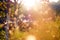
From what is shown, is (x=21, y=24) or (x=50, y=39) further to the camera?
(x=21, y=24)

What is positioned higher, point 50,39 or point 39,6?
point 39,6

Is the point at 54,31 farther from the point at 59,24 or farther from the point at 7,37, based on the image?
the point at 7,37

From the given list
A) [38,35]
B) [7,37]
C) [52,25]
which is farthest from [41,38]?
[7,37]

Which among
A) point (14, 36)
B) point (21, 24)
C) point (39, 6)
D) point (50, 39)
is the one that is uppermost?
point (39, 6)

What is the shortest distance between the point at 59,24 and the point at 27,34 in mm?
1254

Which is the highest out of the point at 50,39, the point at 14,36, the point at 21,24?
the point at 21,24

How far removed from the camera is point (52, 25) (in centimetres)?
723

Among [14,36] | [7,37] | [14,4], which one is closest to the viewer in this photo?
[14,36]

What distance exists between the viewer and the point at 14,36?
7.32 meters

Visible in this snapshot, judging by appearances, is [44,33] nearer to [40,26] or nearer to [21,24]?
[40,26]

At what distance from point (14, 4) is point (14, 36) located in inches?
112

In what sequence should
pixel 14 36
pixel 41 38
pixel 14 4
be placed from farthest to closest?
pixel 14 4
pixel 14 36
pixel 41 38

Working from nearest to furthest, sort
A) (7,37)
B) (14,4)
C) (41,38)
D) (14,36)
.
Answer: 1. (41,38)
2. (14,36)
3. (7,37)
4. (14,4)

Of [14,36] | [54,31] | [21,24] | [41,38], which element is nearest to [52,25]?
[54,31]
